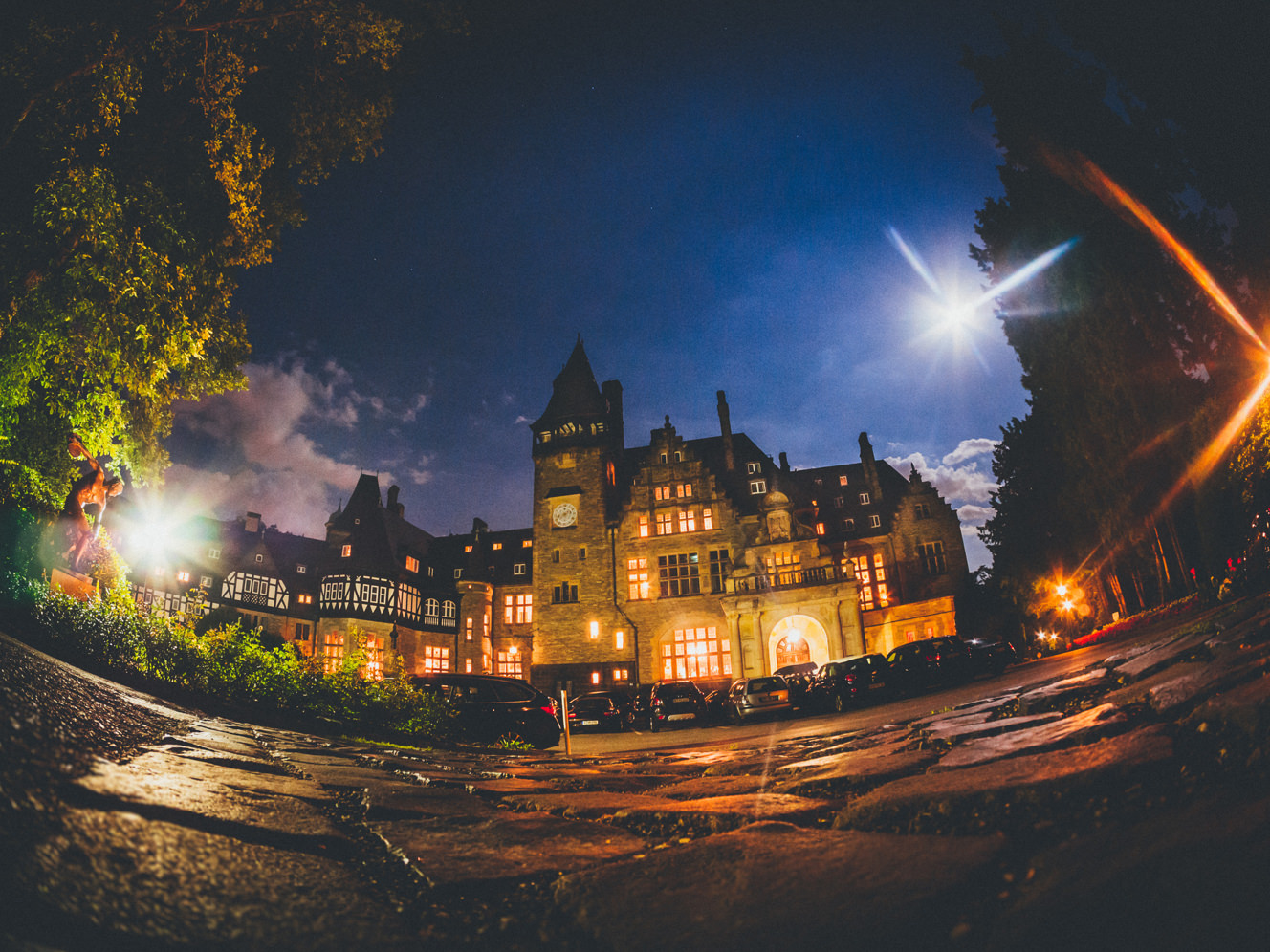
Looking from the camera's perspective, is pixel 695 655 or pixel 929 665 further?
pixel 695 655

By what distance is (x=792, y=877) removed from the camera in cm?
174

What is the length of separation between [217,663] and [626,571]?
29.2 m

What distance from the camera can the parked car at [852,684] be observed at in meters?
18.3

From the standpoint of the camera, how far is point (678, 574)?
120ft

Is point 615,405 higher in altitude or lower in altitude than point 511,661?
higher

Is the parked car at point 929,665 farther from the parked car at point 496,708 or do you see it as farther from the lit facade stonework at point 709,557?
the parked car at point 496,708

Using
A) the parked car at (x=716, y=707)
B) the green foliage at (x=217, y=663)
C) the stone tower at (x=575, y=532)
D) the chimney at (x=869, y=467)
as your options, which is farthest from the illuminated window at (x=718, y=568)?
the green foliage at (x=217, y=663)

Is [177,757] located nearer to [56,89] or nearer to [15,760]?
[15,760]

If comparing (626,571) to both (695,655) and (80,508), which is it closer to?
(695,655)

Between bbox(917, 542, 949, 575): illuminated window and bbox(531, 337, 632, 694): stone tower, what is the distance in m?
20.6

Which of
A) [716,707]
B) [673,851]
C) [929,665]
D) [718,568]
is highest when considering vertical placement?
[718,568]

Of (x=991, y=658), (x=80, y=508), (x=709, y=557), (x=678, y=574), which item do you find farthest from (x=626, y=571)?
(x=80, y=508)

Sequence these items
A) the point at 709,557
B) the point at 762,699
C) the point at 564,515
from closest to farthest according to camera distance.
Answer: the point at 762,699 < the point at 709,557 < the point at 564,515

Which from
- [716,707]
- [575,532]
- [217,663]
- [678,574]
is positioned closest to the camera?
[217,663]
